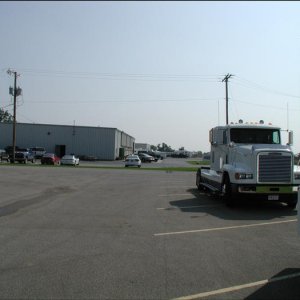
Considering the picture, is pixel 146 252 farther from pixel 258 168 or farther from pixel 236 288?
pixel 258 168

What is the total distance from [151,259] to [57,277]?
6.07 feet

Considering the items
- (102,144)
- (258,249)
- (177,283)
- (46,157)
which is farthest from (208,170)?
(102,144)

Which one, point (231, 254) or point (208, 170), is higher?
point (208, 170)

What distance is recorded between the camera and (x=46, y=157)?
192ft

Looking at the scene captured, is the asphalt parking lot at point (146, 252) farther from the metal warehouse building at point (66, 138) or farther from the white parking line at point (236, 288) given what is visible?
the metal warehouse building at point (66, 138)

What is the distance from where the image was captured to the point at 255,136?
1748cm

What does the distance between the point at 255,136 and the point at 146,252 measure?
10.2 m

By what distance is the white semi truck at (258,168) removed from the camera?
49.7 feet

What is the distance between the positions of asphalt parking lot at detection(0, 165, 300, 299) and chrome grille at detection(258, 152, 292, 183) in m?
1.13

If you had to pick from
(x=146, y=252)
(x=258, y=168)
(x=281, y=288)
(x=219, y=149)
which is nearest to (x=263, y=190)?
(x=258, y=168)

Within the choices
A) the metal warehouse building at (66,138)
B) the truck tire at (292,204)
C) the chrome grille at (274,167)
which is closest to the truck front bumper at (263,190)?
the chrome grille at (274,167)

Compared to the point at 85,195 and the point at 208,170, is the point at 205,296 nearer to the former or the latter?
the point at 85,195

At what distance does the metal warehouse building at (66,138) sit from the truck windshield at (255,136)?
72783 millimetres

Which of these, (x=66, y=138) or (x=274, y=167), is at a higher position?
(x=66, y=138)
